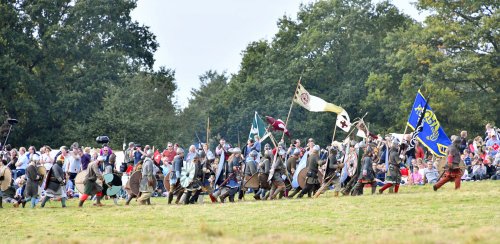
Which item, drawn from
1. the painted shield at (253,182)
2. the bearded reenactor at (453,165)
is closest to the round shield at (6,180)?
→ the painted shield at (253,182)

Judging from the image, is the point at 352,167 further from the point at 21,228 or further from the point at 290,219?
the point at 21,228

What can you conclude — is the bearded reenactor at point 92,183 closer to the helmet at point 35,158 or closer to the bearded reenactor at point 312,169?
the helmet at point 35,158

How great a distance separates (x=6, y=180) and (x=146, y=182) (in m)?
4.08

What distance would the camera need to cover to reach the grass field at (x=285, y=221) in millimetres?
19828

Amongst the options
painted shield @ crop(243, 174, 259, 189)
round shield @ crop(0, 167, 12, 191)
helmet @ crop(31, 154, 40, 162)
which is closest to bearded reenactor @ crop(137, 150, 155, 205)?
painted shield @ crop(243, 174, 259, 189)

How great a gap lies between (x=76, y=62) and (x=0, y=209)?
3533 centimetres

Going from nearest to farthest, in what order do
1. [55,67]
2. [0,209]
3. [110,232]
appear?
[110,232], [0,209], [55,67]

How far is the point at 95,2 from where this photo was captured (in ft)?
221

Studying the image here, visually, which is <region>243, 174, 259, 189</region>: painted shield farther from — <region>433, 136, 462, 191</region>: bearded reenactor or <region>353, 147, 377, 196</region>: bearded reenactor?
<region>433, 136, 462, 191</region>: bearded reenactor

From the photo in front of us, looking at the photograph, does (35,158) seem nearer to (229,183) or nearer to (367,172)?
(229,183)

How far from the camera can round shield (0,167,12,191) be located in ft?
111

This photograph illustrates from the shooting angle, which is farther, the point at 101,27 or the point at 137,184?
the point at 101,27

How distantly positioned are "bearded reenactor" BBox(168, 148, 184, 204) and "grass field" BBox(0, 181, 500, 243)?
47cm

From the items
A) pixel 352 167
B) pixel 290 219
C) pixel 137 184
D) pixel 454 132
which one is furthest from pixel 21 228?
pixel 454 132
